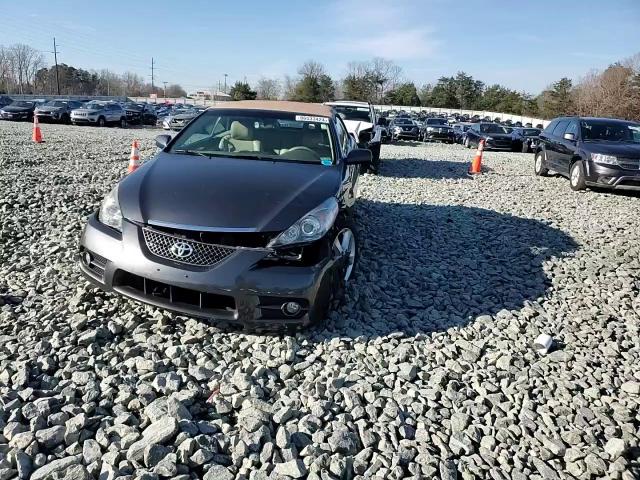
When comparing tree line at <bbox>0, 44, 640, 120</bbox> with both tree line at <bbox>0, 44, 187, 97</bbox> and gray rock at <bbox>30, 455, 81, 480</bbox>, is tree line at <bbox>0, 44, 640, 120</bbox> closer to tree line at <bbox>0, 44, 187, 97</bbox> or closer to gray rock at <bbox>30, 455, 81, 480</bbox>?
tree line at <bbox>0, 44, 187, 97</bbox>

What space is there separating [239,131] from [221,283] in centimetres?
227

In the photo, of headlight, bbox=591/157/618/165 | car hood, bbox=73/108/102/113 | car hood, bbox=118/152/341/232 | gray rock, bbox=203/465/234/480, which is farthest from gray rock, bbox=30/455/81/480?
car hood, bbox=73/108/102/113

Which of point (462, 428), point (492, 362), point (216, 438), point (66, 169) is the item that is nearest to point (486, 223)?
point (492, 362)

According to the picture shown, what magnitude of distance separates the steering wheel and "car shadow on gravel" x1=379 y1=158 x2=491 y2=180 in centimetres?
710

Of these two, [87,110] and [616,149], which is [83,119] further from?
[616,149]

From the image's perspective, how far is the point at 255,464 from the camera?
2.31 metres

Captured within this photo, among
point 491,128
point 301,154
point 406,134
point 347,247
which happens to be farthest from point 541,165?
point 406,134

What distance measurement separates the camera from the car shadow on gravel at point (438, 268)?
391 centimetres

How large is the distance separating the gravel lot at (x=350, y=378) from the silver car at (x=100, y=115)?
76.8 feet

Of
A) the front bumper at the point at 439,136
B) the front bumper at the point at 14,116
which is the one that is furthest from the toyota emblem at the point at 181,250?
the front bumper at the point at 14,116

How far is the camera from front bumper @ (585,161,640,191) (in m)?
9.90

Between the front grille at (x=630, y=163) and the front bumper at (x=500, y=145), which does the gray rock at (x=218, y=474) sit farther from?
the front bumper at (x=500, y=145)

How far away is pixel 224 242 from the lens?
318 centimetres

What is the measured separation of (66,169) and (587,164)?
10203mm
